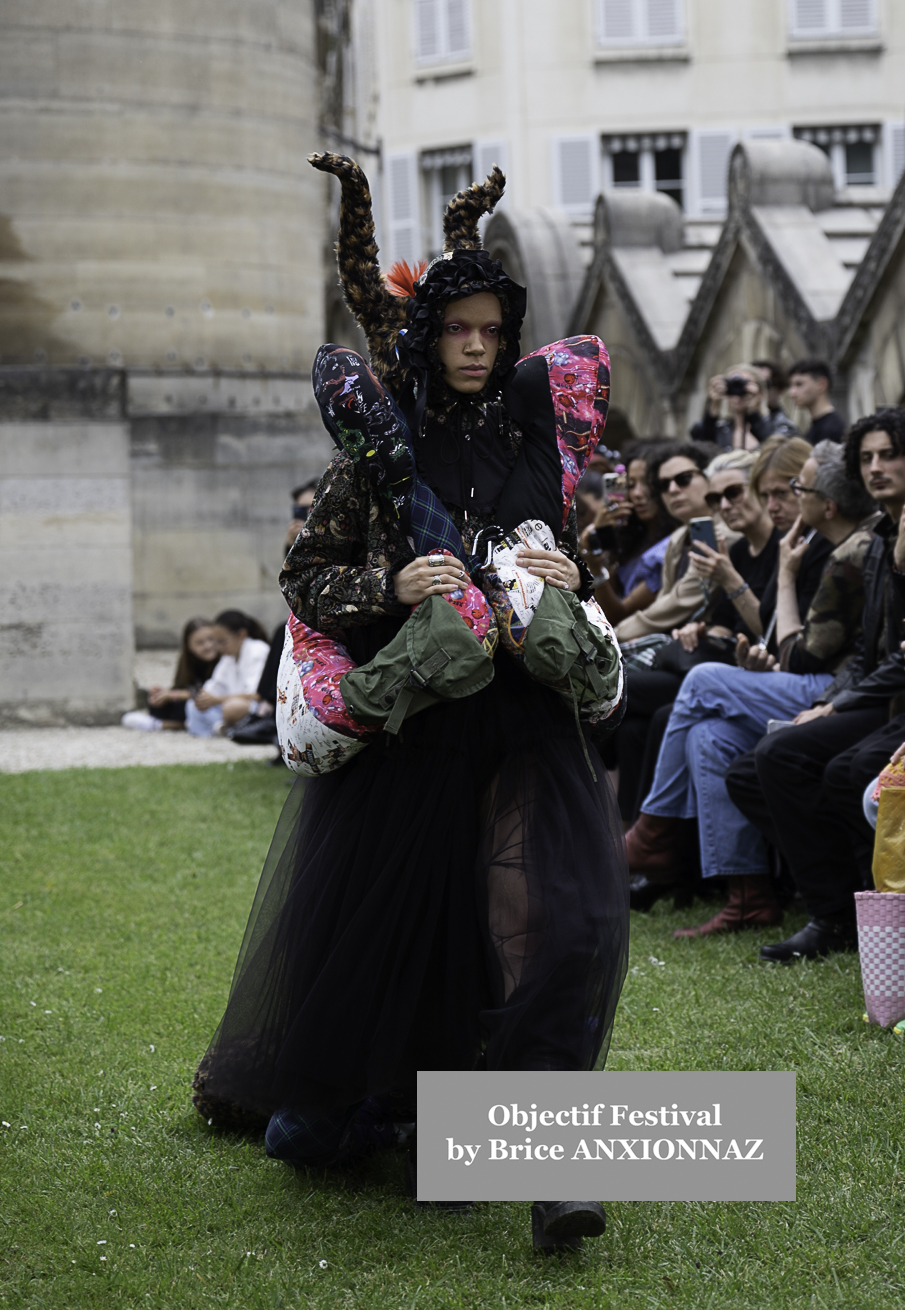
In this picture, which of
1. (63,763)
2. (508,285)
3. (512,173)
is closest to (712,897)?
(508,285)

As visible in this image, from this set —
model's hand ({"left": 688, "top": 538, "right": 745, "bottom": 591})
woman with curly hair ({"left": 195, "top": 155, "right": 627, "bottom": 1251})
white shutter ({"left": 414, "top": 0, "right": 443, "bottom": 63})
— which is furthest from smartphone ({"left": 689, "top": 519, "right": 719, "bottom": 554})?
white shutter ({"left": 414, "top": 0, "right": 443, "bottom": 63})

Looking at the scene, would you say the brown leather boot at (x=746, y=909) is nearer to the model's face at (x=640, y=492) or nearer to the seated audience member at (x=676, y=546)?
the seated audience member at (x=676, y=546)

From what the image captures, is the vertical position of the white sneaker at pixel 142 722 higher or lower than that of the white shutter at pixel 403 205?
lower

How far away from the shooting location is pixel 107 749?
12.3m

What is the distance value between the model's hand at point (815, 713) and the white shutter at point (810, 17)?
27.2 meters

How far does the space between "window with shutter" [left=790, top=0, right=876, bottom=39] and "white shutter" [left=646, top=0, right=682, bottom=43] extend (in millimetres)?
2140

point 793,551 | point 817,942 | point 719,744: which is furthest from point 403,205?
point 817,942

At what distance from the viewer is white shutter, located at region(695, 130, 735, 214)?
98.3 feet

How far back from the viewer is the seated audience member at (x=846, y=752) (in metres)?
5.54

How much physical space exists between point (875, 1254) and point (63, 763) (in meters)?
9.17

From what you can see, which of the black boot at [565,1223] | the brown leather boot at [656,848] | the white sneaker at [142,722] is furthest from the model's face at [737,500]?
the white sneaker at [142,722]

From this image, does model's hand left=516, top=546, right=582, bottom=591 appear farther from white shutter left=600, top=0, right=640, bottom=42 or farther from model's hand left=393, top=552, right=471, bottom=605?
white shutter left=600, top=0, right=640, bottom=42

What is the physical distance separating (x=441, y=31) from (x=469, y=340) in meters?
29.4

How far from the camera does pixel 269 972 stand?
385 centimetres
